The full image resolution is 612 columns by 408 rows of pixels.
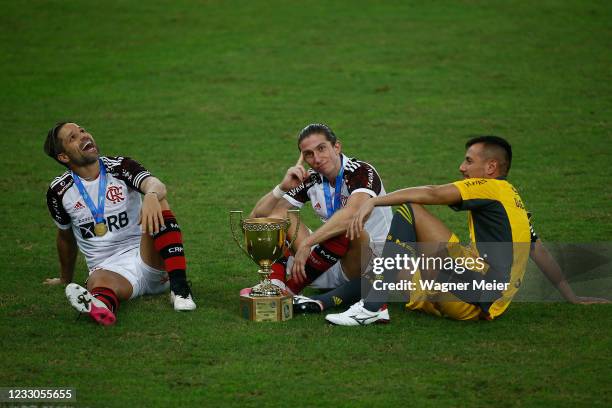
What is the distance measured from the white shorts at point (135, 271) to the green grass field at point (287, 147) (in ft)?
0.45

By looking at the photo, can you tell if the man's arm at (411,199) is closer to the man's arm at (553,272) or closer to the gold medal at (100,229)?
the man's arm at (553,272)

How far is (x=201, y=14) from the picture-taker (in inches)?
843

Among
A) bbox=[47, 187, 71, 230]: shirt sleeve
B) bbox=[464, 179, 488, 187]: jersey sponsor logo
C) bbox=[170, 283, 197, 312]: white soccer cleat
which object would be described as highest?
bbox=[464, 179, 488, 187]: jersey sponsor logo

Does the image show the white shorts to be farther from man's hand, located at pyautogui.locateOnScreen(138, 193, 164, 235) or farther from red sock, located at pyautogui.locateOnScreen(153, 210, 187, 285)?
man's hand, located at pyautogui.locateOnScreen(138, 193, 164, 235)

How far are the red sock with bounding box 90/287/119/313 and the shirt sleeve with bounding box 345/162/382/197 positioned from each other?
1953mm

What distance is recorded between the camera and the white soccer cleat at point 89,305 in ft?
21.8

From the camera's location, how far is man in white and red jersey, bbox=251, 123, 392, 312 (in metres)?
6.90

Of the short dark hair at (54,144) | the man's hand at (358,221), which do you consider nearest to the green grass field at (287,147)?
the man's hand at (358,221)

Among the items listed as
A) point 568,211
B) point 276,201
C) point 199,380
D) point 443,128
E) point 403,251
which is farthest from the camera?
point 443,128

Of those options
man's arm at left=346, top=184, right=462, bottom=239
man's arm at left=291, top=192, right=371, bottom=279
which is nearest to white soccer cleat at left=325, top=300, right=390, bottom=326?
man's arm at left=291, top=192, right=371, bottom=279

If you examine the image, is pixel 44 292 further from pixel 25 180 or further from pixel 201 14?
pixel 201 14

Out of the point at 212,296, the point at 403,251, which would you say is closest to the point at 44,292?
the point at 212,296

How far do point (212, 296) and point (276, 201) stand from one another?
943 mm

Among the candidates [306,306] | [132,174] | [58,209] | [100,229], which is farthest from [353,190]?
[58,209]
